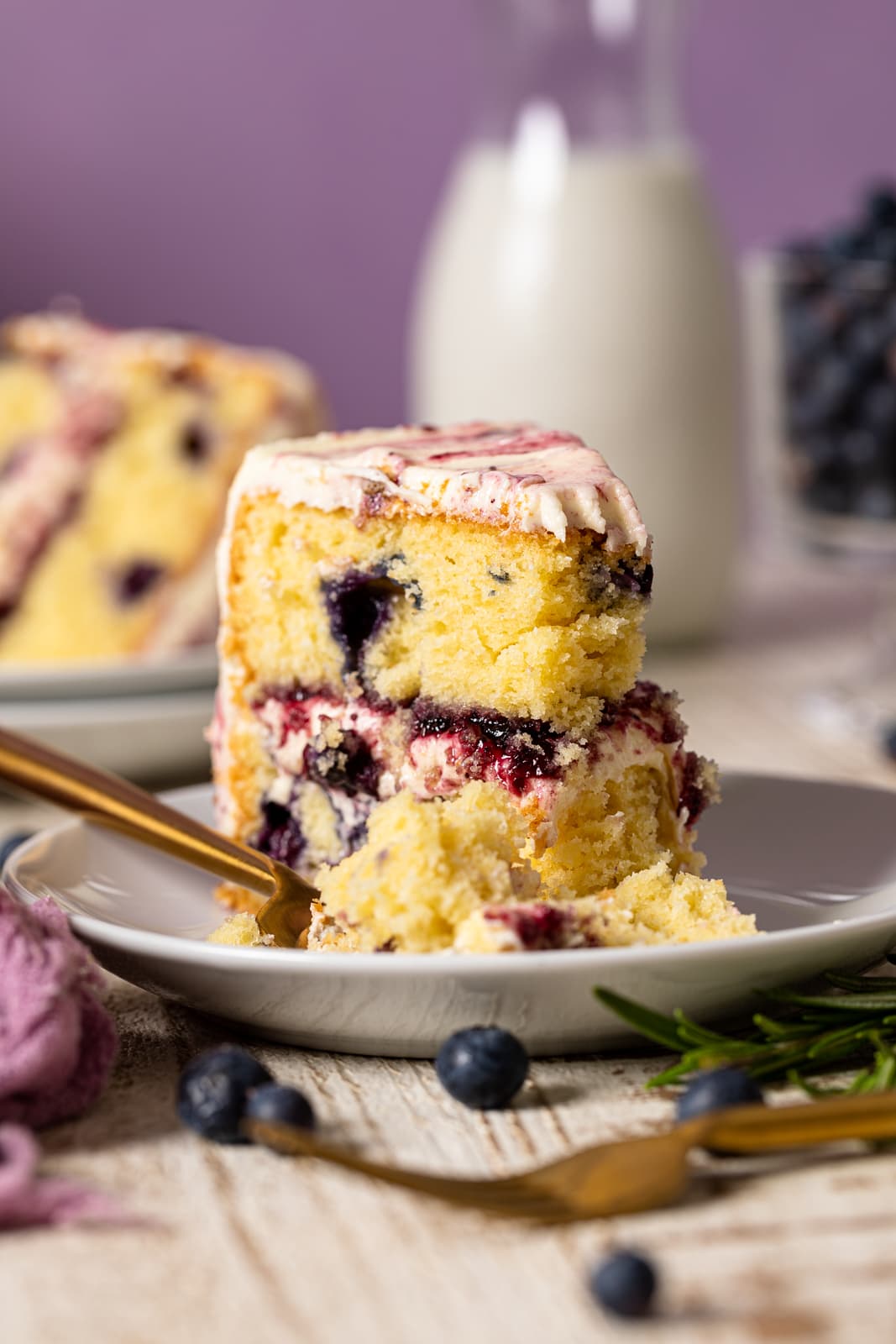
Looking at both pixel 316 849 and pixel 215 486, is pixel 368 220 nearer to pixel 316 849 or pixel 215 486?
pixel 215 486

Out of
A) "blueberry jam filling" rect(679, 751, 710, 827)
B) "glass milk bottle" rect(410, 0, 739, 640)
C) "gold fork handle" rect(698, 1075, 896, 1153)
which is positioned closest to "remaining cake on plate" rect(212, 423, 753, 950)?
"blueberry jam filling" rect(679, 751, 710, 827)

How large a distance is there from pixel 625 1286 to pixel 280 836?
0.96 metres

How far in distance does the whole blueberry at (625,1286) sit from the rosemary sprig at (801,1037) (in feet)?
0.92

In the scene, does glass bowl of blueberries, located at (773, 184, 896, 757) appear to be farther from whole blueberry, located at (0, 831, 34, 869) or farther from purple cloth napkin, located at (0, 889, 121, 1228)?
purple cloth napkin, located at (0, 889, 121, 1228)

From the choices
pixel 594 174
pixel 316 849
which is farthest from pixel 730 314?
pixel 316 849

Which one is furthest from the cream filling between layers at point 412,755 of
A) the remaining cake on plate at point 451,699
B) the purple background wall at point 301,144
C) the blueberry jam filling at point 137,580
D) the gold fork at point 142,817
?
the purple background wall at point 301,144

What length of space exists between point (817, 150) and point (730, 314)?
1.45 metres

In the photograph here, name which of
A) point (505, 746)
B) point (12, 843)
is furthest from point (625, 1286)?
point (12, 843)

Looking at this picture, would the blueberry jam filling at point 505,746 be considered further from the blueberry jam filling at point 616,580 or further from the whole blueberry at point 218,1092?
the whole blueberry at point 218,1092

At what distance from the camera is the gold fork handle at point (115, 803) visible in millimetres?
1782

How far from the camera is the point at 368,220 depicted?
15.0 feet

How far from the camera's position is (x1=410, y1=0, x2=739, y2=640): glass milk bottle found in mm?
3352

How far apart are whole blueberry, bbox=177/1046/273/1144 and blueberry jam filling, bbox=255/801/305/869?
1.89ft

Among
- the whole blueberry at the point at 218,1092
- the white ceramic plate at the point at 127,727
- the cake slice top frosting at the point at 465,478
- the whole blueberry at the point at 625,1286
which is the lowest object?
the white ceramic plate at the point at 127,727
